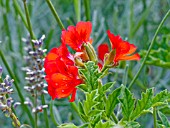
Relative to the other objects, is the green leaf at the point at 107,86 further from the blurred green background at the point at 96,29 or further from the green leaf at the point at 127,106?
the blurred green background at the point at 96,29

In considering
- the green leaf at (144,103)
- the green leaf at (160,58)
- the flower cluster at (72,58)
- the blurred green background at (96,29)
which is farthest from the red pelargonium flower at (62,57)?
the blurred green background at (96,29)

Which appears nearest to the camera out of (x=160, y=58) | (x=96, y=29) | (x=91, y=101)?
(x=91, y=101)

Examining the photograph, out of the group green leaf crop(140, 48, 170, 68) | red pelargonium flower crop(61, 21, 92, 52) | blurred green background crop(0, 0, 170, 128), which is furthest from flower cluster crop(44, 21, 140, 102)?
blurred green background crop(0, 0, 170, 128)

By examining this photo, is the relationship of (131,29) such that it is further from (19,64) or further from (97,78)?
(97,78)

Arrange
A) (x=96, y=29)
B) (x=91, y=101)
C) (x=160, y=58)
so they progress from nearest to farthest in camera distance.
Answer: (x=91, y=101), (x=160, y=58), (x=96, y=29)

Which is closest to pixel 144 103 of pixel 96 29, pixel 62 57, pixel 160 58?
pixel 62 57

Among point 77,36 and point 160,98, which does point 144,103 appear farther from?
point 77,36

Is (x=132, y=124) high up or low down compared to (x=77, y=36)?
down

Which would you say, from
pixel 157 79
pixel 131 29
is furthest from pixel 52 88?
pixel 157 79
